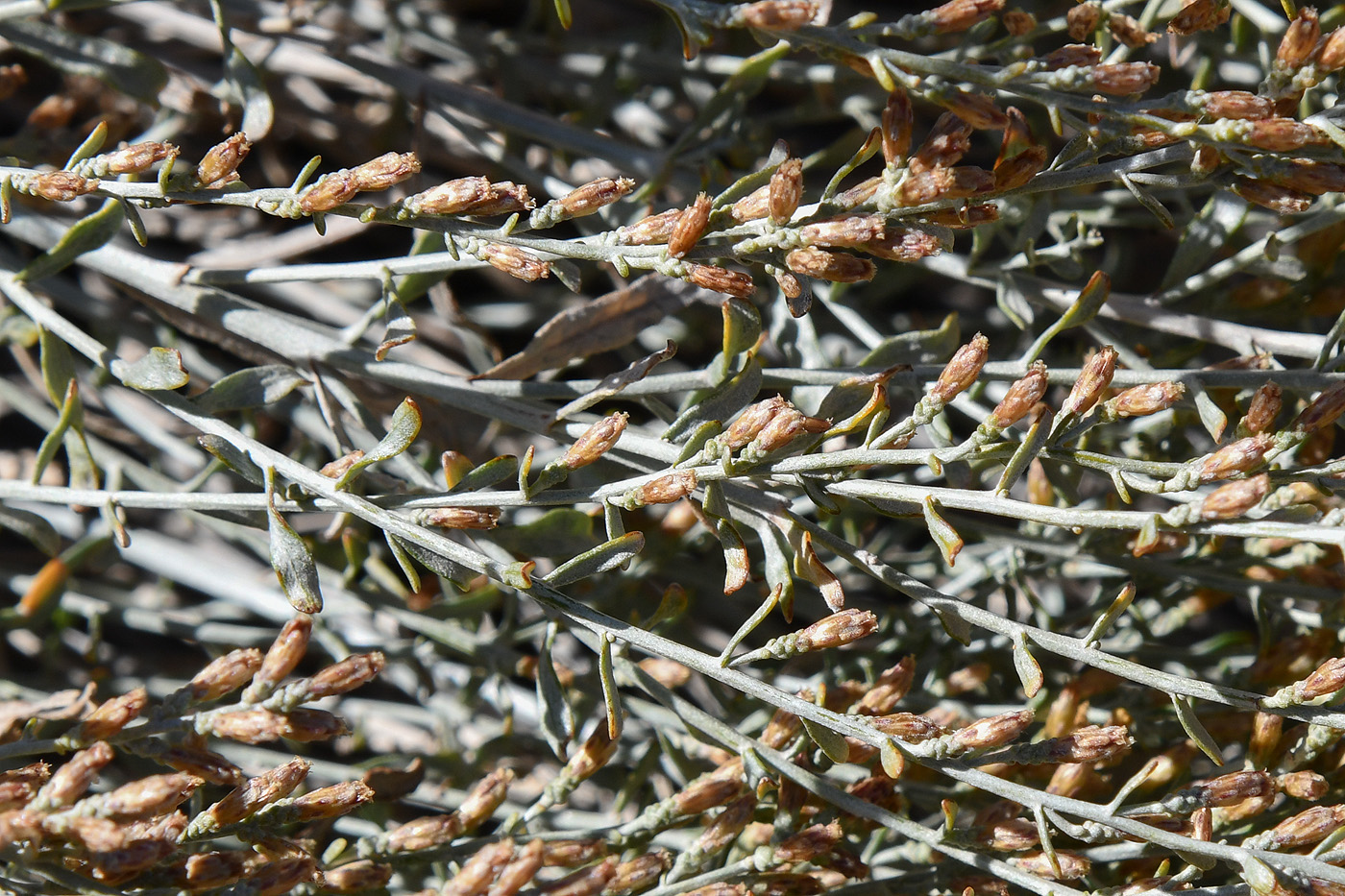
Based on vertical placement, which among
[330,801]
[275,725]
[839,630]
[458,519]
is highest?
[458,519]

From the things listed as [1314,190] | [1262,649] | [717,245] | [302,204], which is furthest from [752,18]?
[1262,649]

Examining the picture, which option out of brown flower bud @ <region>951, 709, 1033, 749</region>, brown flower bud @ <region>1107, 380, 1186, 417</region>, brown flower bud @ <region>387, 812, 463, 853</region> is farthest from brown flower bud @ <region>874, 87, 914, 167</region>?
brown flower bud @ <region>387, 812, 463, 853</region>

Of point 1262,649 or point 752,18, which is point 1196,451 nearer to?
point 1262,649

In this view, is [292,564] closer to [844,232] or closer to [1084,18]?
[844,232]

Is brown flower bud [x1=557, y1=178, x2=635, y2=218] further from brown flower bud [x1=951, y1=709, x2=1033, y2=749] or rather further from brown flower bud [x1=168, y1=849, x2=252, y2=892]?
brown flower bud [x1=168, y1=849, x2=252, y2=892]

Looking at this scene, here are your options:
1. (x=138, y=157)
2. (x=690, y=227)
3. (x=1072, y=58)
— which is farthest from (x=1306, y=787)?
(x=138, y=157)

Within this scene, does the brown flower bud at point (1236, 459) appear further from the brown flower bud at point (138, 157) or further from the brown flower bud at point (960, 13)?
the brown flower bud at point (138, 157)

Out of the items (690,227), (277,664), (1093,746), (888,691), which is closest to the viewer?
(690,227)
